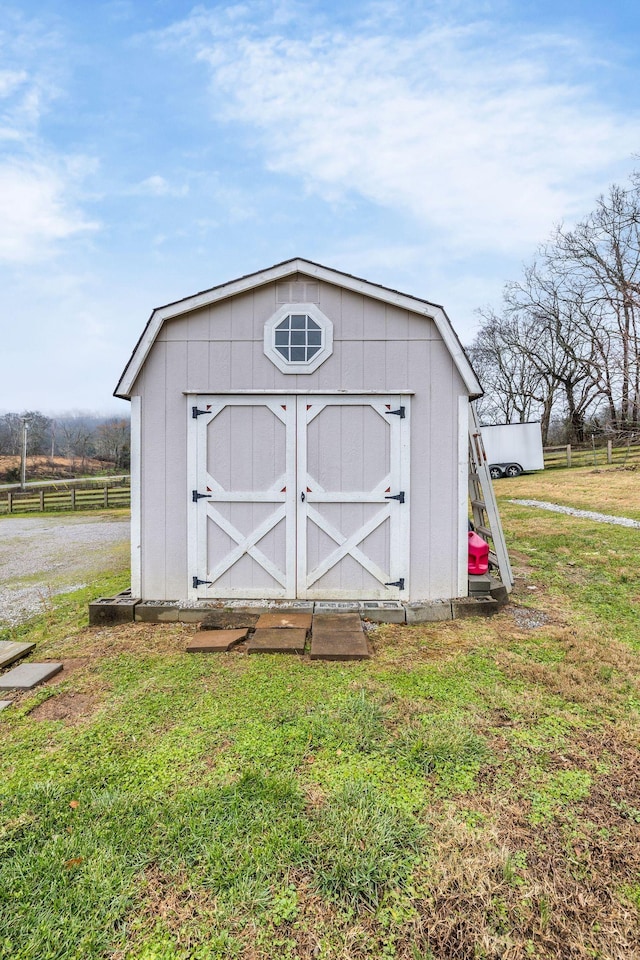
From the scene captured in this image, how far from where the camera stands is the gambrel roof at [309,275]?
4.43 meters

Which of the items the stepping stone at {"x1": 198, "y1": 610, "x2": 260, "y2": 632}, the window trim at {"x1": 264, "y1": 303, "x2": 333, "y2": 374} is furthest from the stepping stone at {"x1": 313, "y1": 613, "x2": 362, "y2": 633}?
the window trim at {"x1": 264, "y1": 303, "x2": 333, "y2": 374}

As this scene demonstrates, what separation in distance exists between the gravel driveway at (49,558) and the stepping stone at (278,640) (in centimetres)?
297

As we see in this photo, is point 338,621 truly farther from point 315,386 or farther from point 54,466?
point 54,466

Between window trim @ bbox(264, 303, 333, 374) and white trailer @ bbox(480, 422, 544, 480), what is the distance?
1954 centimetres

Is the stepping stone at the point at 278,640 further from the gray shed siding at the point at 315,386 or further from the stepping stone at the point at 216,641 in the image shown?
the gray shed siding at the point at 315,386

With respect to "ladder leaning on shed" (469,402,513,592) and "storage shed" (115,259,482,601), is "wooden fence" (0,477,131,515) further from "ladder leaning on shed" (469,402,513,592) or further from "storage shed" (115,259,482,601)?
"ladder leaning on shed" (469,402,513,592)

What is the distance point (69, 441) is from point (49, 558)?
47.6m

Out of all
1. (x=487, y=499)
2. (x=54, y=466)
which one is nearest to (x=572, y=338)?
(x=487, y=499)

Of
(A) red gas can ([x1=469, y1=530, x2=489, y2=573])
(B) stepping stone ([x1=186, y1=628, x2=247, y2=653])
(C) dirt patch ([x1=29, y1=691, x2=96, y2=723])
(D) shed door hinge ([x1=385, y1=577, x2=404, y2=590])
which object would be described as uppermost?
(A) red gas can ([x1=469, y1=530, x2=489, y2=573])

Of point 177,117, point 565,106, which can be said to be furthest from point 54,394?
point 565,106

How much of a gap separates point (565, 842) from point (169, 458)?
4.27 m

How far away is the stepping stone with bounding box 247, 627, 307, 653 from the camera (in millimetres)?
3693

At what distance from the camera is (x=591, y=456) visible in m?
23.8

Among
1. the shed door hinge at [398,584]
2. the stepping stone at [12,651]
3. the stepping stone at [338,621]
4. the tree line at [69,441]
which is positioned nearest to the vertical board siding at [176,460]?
the stepping stone at [12,651]
